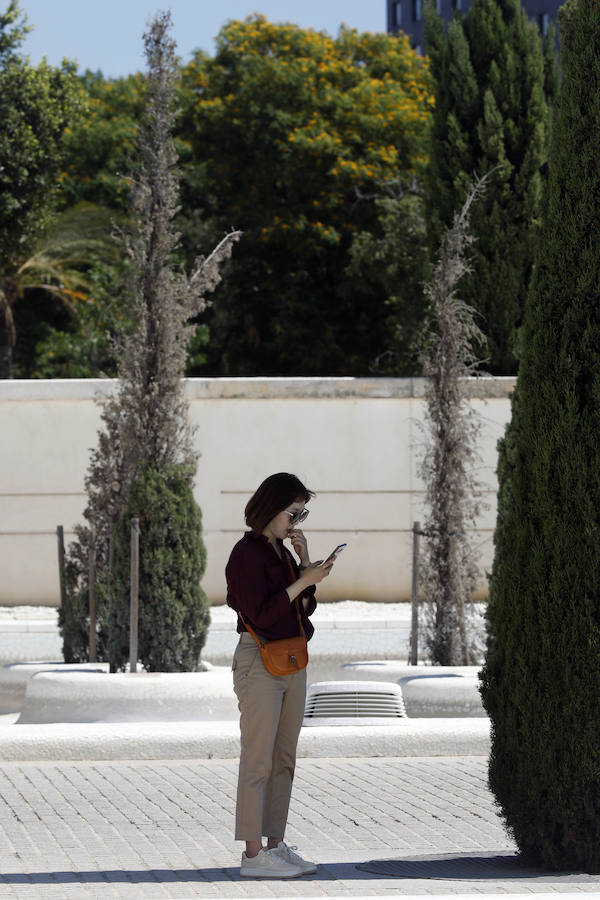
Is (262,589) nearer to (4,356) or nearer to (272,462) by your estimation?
(272,462)

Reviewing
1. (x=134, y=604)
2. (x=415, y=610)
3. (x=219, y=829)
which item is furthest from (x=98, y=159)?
(x=219, y=829)

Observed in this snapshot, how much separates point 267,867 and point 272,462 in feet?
42.6

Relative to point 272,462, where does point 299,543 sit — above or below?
above

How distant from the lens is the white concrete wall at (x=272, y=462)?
18156 mm

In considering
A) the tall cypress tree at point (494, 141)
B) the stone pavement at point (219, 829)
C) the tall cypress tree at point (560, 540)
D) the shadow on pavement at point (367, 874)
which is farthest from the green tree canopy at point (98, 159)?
the shadow on pavement at point (367, 874)

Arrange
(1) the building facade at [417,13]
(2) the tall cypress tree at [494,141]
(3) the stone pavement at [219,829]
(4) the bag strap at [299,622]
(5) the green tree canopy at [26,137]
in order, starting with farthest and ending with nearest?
1. (1) the building facade at [417,13]
2. (5) the green tree canopy at [26,137]
3. (2) the tall cypress tree at [494,141]
4. (4) the bag strap at [299,622]
5. (3) the stone pavement at [219,829]

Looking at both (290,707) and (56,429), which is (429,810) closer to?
(290,707)

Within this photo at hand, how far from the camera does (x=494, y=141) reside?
2294 cm

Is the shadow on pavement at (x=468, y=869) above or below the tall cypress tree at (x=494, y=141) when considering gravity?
below

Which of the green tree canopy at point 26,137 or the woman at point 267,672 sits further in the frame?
the green tree canopy at point 26,137

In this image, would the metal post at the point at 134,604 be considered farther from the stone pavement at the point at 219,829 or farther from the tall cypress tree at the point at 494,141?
the tall cypress tree at the point at 494,141

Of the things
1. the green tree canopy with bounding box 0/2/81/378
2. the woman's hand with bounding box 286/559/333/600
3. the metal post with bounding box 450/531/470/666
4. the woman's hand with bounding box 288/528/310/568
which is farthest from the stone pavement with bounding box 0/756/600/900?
the green tree canopy with bounding box 0/2/81/378

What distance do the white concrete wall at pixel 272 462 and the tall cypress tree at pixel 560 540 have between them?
12345 mm

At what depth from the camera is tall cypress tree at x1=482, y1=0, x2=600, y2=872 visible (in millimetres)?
5570
